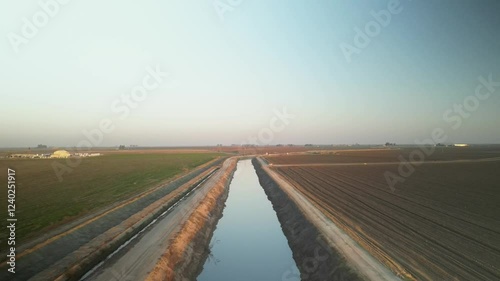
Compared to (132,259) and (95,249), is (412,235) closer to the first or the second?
(132,259)

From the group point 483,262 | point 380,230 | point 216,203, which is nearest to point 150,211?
point 216,203

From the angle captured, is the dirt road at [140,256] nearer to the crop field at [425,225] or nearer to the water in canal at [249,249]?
the water in canal at [249,249]

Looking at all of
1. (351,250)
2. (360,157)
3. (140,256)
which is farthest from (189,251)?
(360,157)

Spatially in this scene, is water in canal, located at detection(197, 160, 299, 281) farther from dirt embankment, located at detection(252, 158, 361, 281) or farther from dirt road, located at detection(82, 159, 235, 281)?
dirt road, located at detection(82, 159, 235, 281)

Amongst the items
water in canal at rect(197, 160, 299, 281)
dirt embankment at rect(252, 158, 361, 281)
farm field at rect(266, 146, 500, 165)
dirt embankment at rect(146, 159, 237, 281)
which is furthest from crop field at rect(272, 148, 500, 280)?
farm field at rect(266, 146, 500, 165)

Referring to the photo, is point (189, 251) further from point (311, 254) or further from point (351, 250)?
point (351, 250)

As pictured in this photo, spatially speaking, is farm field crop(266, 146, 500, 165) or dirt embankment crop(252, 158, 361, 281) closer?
dirt embankment crop(252, 158, 361, 281)

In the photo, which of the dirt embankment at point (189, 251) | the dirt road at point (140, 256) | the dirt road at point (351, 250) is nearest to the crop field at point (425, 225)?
the dirt road at point (351, 250)

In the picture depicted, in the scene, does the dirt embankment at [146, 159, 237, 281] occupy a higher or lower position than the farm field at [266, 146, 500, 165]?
lower
